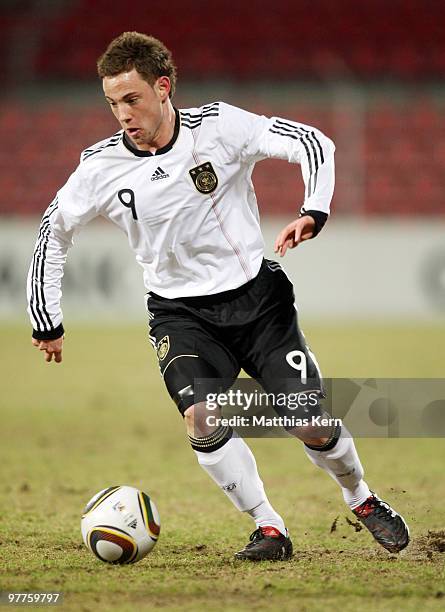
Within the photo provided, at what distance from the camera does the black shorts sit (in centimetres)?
483

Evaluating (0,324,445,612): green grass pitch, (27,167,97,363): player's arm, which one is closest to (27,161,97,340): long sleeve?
(27,167,97,363): player's arm

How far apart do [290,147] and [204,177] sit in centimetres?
41

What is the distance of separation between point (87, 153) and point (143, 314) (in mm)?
12007

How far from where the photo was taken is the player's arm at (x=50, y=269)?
4953 mm

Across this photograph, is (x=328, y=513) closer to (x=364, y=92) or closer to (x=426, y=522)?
(x=426, y=522)

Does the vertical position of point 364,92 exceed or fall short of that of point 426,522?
it exceeds it

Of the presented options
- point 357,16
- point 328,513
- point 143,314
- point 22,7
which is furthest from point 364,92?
point 328,513

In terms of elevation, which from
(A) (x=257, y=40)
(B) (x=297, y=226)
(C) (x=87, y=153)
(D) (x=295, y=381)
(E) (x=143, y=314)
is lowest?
(E) (x=143, y=314)

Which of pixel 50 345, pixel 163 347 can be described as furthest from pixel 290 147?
pixel 50 345

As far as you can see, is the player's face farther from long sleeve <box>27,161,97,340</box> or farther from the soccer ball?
the soccer ball

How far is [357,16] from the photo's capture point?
21344 millimetres

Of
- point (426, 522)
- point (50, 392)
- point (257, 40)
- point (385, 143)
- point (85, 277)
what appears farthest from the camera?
point (257, 40)

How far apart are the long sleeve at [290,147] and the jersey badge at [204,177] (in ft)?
0.44

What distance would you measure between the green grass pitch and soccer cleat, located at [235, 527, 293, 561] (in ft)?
0.25
